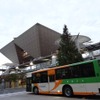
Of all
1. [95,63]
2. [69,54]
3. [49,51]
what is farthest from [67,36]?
[49,51]

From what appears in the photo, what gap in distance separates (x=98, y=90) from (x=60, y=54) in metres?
15.7

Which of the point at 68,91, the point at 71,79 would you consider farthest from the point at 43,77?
the point at 71,79

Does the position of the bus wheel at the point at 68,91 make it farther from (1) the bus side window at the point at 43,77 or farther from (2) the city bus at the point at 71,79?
(1) the bus side window at the point at 43,77

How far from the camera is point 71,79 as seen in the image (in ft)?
49.8

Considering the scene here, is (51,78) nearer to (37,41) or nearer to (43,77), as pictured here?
(43,77)

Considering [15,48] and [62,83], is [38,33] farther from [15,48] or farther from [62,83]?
[62,83]

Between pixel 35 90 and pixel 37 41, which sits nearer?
pixel 35 90

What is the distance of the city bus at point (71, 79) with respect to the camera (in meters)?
13.4

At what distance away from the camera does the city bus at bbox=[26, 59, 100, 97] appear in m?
13.4

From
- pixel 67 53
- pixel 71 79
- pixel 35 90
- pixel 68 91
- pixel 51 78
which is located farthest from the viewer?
pixel 67 53

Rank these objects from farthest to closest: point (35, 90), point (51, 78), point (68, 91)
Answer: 1. point (35, 90)
2. point (51, 78)
3. point (68, 91)

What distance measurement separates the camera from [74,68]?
1504 centimetres

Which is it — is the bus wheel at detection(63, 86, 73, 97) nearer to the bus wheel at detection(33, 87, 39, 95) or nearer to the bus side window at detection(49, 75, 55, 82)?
the bus side window at detection(49, 75, 55, 82)

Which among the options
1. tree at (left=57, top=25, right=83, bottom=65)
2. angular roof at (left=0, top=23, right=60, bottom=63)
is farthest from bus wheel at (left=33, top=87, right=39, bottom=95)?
angular roof at (left=0, top=23, right=60, bottom=63)
